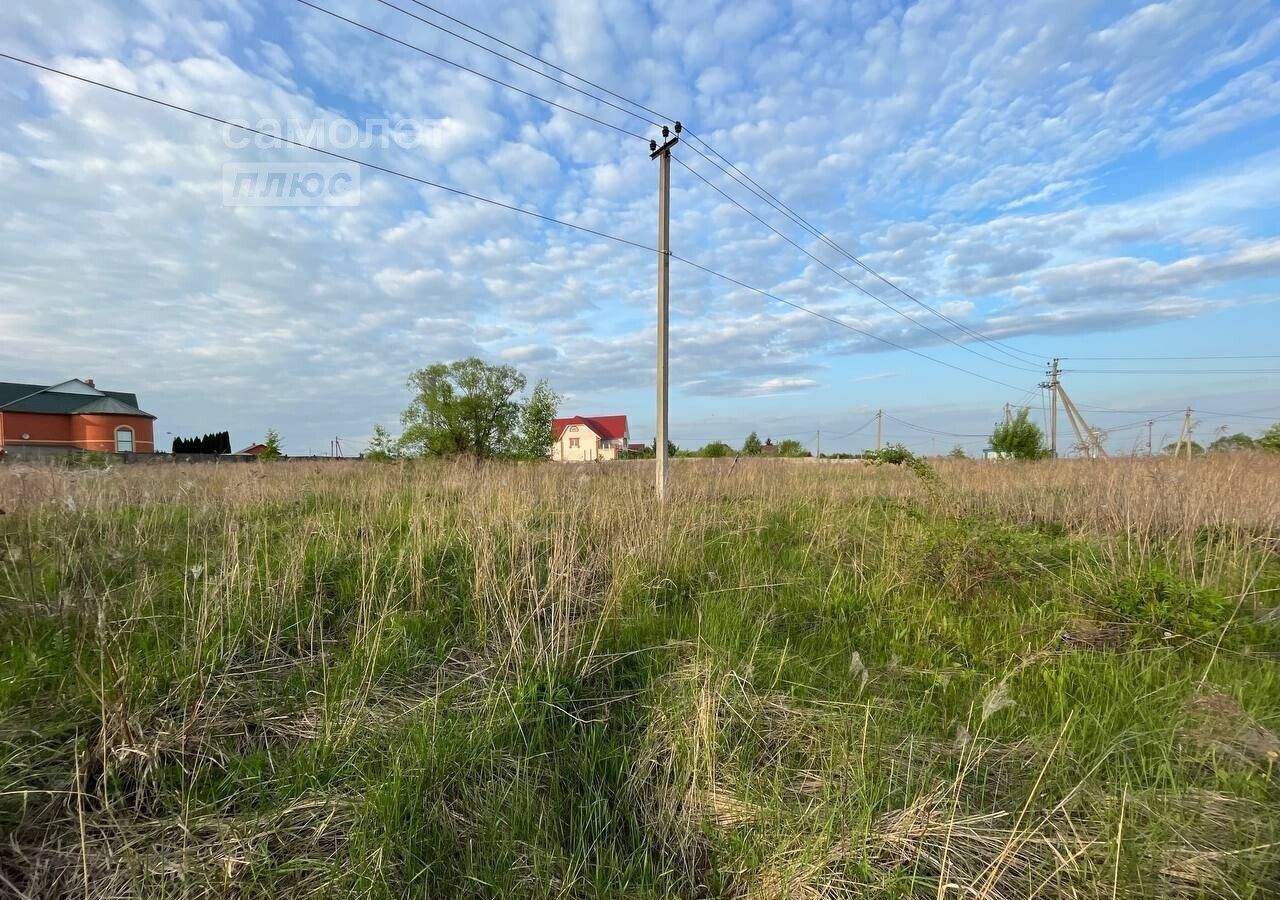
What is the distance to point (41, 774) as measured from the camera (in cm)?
170

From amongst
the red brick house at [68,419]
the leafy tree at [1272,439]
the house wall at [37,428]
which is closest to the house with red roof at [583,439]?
the red brick house at [68,419]

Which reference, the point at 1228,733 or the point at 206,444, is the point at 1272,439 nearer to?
the point at 1228,733

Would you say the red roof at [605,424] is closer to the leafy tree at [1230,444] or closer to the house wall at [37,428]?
the house wall at [37,428]

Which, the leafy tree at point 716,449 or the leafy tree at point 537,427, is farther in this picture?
the leafy tree at point 716,449

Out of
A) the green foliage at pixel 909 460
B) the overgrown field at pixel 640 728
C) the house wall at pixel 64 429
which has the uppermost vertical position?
the house wall at pixel 64 429

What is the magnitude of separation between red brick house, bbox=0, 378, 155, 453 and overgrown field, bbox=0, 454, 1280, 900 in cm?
4999

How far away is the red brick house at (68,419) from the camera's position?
36.6m

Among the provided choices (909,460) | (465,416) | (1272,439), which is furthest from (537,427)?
(1272,439)

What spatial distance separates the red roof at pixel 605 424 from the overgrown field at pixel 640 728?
191 feet

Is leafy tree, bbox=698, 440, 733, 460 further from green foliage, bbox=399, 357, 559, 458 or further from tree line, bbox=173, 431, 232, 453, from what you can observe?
tree line, bbox=173, 431, 232, 453

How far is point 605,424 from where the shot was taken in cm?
6619

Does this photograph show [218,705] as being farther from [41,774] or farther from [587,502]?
[587,502]

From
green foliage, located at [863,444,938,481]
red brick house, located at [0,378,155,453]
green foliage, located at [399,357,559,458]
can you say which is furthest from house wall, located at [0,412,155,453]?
green foliage, located at [863,444,938,481]

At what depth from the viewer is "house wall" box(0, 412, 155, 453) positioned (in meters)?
36.3
